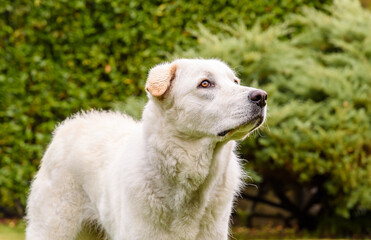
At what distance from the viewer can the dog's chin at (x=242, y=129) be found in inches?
124

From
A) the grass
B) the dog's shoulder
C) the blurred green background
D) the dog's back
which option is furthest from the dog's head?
the grass

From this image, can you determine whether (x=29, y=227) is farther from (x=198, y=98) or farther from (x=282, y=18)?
(x=282, y=18)

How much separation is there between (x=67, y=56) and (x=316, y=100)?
3.25m

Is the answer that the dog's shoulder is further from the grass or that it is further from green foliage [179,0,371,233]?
the grass

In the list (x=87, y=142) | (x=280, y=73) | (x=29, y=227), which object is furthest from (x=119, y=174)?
(x=280, y=73)

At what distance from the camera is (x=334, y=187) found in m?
6.23

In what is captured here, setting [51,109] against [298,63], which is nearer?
[298,63]

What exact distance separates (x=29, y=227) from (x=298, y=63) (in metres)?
3.75

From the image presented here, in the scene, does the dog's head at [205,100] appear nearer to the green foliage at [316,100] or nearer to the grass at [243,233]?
the green foliage at [316,100]

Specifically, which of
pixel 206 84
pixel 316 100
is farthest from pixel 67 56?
pixel 206 84

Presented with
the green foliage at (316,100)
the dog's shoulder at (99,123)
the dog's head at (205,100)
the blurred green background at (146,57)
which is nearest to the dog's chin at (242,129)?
the dog's head at (205,100)

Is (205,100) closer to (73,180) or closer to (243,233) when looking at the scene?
(73,180)

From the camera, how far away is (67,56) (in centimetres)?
703

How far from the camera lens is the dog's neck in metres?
3.31
